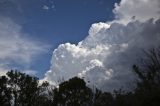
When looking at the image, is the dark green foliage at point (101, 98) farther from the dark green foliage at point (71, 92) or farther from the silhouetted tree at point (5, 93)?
the silhouetted tree at point (5, 93)

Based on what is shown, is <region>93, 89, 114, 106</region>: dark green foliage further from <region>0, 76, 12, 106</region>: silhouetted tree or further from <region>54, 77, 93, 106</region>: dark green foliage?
<region>0, 76, 12, 106</region>: silhouetted tree

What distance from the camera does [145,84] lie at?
63125 mm

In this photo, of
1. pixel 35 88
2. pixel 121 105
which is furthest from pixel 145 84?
pixel 35 88

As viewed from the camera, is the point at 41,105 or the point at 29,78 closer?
the point at 29,78

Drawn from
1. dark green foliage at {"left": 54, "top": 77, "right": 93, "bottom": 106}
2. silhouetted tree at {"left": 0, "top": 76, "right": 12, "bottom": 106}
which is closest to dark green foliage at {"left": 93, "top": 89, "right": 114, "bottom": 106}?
dark green foliage at {"left": 54, "top": 77, "right": 93, "bottom": 106}

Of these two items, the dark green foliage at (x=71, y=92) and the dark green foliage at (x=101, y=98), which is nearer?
the dark green foliage at (x=71, y=92)

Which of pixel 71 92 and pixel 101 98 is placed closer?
pixel 71 92

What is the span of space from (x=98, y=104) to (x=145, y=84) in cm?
2419

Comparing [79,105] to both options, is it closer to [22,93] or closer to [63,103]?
[63,103]

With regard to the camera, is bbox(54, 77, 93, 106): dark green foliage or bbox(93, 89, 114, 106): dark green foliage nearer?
bbox(54, 77, 93, 106): dark green foliage

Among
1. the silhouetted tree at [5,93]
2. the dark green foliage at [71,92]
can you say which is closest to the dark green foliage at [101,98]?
the dark green foliage at [71,92]

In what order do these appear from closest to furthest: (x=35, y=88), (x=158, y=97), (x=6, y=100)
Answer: (x=158, y=97) < (x=6, y=100) < (x=35, y=88)

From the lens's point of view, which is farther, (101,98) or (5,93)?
(101,98)

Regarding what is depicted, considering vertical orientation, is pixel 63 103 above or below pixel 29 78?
below
